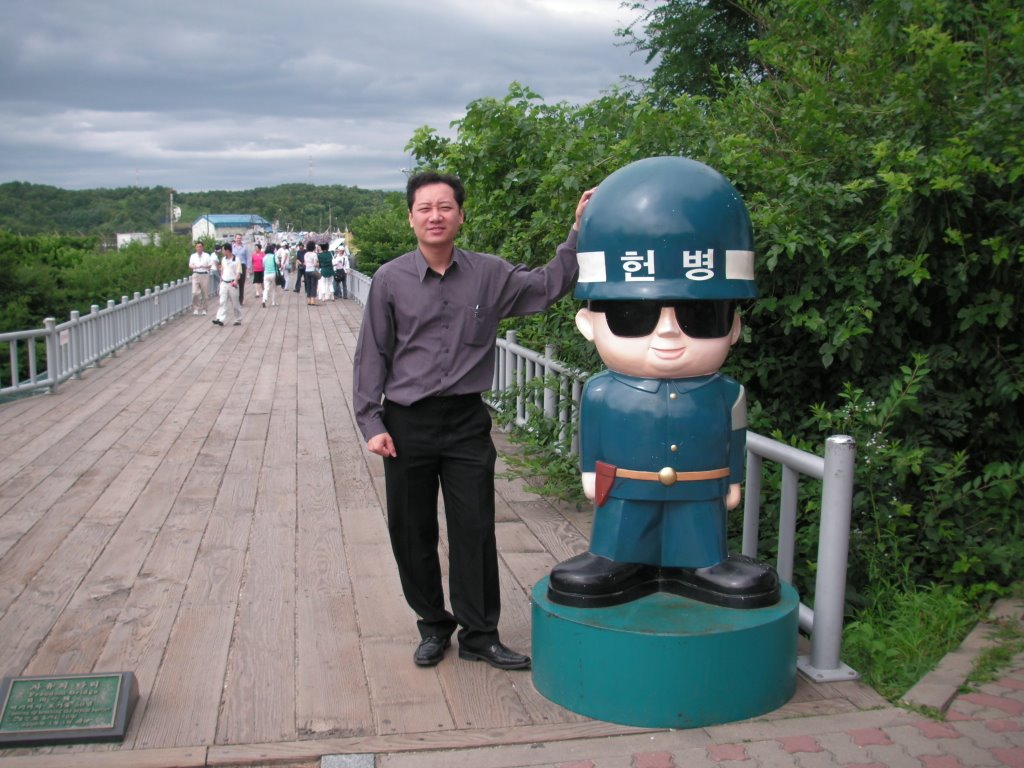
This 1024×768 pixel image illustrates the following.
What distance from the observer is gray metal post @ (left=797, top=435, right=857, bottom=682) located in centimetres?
379

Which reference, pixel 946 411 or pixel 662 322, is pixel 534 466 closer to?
pixel 946 411

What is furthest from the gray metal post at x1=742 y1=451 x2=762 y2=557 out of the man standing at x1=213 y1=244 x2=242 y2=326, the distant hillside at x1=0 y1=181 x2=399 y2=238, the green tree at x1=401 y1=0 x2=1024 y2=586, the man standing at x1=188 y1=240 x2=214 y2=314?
the distant hillside at x1=0 y1=181 x2=399 y2=238

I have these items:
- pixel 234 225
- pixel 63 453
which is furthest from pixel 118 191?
pixel 63 453

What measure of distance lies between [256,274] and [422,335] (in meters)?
26.0

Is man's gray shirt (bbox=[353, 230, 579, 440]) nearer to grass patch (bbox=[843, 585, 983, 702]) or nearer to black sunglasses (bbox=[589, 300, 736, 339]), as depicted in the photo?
black sunglasses (bbox=[589, 300, 736, 339])

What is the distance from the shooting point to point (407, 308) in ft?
12.9

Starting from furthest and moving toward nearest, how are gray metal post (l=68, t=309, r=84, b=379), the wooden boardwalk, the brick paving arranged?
gray metal post (l=68, t=309, r=84, b=379), the wooden boardwalk, the brick paving

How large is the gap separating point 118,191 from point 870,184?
123 meters

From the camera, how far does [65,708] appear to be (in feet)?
11.7

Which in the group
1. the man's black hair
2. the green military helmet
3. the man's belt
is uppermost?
the man's black hair

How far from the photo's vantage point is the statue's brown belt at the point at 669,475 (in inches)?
144

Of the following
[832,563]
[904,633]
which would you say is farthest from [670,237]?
[904,633]

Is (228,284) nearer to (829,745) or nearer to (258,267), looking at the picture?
(258,267)

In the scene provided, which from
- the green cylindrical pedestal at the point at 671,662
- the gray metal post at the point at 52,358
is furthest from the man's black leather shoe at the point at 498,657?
the gray metal post at the point at 52,358
